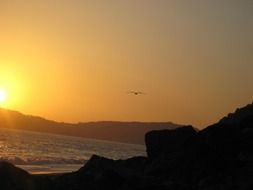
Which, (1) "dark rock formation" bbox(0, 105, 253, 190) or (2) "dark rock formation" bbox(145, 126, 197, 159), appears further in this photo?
(2) "dark rock formation" bbox(145, 126, 197, 159)

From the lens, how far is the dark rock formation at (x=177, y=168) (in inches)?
993

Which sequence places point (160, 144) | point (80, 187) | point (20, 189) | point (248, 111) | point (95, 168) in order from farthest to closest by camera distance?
point (248, 111), point (160, 144), point (95, 168), point (80, 187), point (20, 189)

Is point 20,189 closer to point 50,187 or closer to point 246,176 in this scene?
point 50,187

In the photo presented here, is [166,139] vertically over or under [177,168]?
over

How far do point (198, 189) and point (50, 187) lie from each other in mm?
6830

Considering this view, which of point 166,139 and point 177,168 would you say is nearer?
point 177,168

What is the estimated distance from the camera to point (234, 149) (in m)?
29.7

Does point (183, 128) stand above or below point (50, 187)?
above

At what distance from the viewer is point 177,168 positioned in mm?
30047

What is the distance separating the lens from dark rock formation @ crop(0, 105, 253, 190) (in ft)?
82.7

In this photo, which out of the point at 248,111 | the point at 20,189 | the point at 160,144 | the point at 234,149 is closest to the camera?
the point at 20,189

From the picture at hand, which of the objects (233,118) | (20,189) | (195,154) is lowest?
(20,189)

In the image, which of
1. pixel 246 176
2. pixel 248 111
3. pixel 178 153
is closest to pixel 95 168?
pixel 178 153

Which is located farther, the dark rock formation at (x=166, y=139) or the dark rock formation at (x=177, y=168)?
the dark rock formation at (x=166, y=139)
